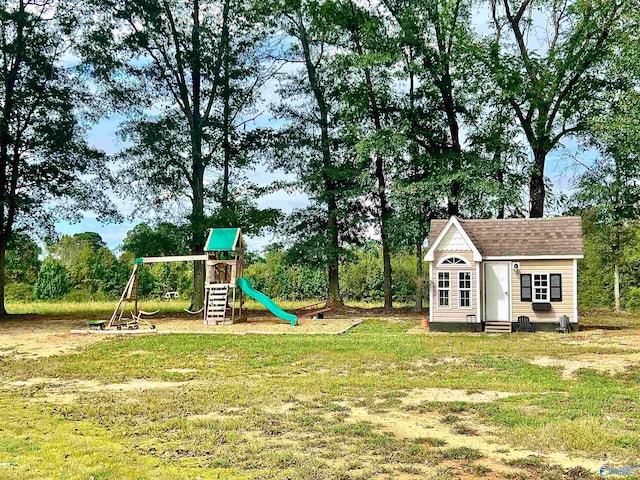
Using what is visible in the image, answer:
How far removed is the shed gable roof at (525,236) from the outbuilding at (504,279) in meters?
0.03

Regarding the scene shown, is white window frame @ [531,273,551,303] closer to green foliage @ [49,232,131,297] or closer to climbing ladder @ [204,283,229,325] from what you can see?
climbing ladder @ [204,283,229,325]

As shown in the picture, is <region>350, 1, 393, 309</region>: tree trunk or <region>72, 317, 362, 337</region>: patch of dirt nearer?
<region>72, 317, 362, 337</region>: patch of dirt

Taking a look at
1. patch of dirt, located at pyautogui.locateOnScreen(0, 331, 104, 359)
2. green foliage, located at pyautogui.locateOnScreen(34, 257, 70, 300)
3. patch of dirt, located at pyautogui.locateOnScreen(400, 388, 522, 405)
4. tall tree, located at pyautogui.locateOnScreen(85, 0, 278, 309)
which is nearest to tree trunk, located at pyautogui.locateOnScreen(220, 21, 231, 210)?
tall tree, located at pyautogui.locateOnScreen(85, 0, 278, 309)

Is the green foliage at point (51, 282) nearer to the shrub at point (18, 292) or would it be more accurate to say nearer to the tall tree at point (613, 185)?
the shrub at point (18, 292)

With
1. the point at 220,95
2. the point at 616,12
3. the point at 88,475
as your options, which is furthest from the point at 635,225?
the point at 88,475

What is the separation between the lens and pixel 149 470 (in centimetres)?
575

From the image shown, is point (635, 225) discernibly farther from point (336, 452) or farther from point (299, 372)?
point (336, 452)

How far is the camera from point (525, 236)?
19031 mm

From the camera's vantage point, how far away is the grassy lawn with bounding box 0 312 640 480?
5.89m

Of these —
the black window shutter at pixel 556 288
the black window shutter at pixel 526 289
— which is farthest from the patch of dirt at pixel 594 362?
the black window shutter at pixel 526 289

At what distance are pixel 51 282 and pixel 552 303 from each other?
3073cm

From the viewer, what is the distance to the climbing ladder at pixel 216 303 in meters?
21.5

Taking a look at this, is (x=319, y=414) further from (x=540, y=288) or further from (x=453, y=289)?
(x=540, y=288)

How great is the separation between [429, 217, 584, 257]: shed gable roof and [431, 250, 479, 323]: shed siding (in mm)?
649
